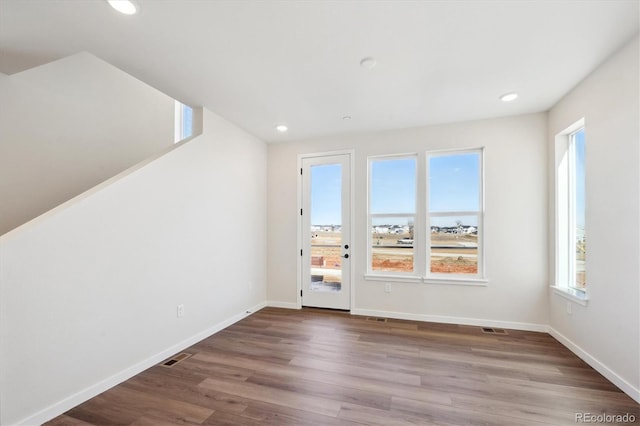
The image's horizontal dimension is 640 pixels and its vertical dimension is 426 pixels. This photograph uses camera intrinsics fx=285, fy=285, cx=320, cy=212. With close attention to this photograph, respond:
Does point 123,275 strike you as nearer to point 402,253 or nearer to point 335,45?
point 335,45

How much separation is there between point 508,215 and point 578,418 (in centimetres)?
227

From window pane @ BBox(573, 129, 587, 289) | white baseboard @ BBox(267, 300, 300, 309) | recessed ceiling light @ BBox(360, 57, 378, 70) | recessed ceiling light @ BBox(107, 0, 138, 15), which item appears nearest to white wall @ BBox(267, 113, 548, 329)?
window pane @ BBox(573, 129, 587, 289)

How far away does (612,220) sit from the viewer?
2344 mm

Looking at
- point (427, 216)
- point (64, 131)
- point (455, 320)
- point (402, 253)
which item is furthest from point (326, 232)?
point (64, 131)

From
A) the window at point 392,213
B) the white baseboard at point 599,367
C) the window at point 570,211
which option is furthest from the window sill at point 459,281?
the white baseboard at point 599,367

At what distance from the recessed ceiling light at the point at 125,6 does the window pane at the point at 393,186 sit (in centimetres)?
321

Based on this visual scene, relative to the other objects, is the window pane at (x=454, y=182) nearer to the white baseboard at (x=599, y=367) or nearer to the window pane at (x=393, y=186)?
the window pane at (x=393, y=186)

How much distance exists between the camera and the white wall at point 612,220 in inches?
83.5

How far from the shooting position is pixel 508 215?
362cm

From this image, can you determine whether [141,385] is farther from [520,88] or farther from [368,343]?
[520,88]

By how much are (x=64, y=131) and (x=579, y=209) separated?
18.0 feet

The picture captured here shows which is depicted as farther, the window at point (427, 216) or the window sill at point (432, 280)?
the window at point (427, 216)

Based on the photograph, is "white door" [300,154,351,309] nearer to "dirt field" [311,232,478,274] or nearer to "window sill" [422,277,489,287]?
"dirt field" [311,232,478,274]

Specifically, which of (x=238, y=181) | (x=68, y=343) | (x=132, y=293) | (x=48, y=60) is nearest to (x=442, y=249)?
(x=238, y=181)
